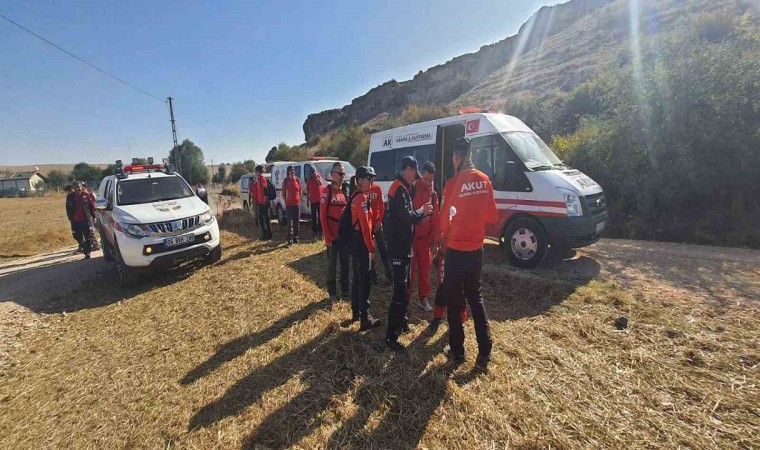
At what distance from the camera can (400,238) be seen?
336cm

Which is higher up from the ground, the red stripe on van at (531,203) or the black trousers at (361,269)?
the red stripe on van at (531,203)

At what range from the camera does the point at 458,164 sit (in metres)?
3.13

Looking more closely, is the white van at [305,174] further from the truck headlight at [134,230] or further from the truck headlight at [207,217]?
the truck headlight at [134,230]

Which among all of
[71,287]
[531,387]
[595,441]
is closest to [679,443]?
[595,441]

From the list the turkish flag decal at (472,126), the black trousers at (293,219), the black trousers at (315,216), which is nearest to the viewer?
the turkish flag decal at (472,126)

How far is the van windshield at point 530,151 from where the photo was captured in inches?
228

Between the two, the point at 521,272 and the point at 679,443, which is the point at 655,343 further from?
the point at 521,272

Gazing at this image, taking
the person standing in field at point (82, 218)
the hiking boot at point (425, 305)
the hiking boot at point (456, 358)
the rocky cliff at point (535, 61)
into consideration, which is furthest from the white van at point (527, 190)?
the rocky cliff at point (535, 61)

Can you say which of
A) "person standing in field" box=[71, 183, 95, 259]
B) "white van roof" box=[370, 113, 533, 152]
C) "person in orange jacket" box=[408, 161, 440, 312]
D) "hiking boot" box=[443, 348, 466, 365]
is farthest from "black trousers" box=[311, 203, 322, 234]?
"hiking boot" box=[443, 348, 466, 365]

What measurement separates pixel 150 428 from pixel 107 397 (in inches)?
30.9

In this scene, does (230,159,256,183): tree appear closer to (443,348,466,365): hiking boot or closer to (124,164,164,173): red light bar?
(124,164,164,173): red light bar

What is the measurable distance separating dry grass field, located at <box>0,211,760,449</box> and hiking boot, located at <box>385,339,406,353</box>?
0.33ft

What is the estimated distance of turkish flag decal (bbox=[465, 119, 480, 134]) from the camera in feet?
20.5

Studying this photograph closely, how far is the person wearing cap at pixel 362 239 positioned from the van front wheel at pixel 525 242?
3039mm
